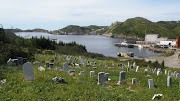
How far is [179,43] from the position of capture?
74.2 meters

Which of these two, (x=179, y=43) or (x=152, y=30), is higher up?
(x=152, y=30)

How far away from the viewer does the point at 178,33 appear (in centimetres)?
17025

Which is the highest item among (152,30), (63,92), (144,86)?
(152,30)

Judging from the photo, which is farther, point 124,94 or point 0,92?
point 124,94

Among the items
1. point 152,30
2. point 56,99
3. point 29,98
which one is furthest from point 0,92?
point 152,30

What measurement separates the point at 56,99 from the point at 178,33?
636 ft

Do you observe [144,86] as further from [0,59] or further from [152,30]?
[152,30]

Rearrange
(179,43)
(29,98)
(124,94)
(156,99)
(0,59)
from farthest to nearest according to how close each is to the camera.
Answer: (179,43)
(0,59)
(124,94)
(156,99)
(29,98)

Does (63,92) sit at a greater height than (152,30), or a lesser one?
lesser

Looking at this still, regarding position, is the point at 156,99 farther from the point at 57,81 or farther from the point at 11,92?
the point at 11,92

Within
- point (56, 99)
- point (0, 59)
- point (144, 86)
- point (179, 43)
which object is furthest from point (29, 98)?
point (179, 43)

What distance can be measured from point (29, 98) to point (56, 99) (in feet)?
3.52

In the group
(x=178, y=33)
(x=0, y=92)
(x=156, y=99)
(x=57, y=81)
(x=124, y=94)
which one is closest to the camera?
(x=0, y=92)

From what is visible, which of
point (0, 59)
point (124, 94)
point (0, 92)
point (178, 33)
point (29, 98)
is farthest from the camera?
point (178, 33)
